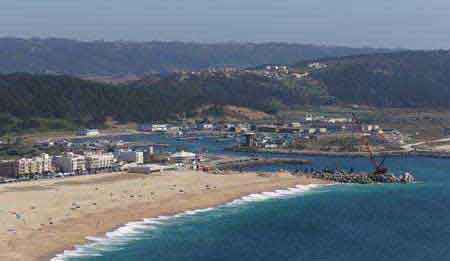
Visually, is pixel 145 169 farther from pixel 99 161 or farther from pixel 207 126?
pixel 207 126

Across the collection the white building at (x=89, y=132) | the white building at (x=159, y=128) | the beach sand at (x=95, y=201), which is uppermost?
the white building at (x=159, y=128)

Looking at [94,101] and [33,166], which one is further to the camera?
[94,101]

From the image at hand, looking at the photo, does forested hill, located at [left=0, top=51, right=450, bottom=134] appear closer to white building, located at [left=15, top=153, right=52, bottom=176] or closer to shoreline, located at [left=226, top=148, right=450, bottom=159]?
shoreline, located at [left=226, top=148, right=450, bottom=159]

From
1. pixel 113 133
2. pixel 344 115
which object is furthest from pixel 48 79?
pixel 344 115

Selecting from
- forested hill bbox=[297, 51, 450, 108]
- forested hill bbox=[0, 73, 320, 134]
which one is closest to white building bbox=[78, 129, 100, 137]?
forested hill bbox=[0, 73, 320, 134]

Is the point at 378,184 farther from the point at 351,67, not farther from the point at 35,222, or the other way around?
the point at 351,67

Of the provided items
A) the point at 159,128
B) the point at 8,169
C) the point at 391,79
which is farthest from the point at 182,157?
the point at 391,79

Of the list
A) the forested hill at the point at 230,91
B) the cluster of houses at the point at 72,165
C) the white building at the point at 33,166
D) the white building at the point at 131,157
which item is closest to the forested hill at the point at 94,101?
the forested hill at the point at 230,91

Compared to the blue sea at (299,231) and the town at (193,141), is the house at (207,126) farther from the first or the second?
the blue sea at (299,231)
